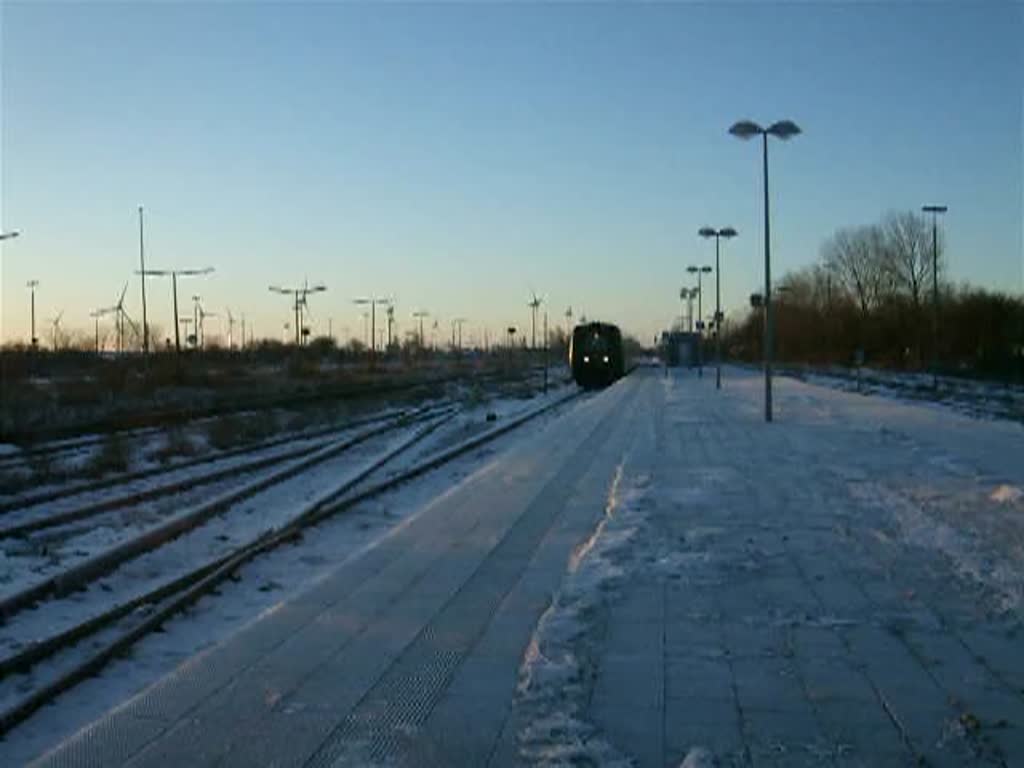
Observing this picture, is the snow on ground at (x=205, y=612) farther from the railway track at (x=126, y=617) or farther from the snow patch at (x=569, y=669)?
the snow patch at (x=569, y=669)

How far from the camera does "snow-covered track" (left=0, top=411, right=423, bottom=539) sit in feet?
45.9

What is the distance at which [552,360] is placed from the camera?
16562cm

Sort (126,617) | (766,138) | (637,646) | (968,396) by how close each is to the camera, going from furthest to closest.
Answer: (968,396) → (766,138) → (126,617) → (637,646)

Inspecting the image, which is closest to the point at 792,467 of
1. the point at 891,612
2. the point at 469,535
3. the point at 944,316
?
the point at 469,535

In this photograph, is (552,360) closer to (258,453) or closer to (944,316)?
(944,316)

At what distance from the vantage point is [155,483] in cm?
1845

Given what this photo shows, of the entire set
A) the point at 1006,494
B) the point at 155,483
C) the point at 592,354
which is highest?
the point at 592,354

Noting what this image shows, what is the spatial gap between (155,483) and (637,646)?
13.0 meters

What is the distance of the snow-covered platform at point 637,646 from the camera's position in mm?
5500

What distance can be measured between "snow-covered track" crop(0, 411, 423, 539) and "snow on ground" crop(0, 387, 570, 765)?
207 centimetres

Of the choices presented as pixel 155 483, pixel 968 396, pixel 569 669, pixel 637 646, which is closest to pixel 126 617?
pixel 569 669

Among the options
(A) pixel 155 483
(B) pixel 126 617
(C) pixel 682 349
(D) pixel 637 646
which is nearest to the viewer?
(D) pixel 637 646

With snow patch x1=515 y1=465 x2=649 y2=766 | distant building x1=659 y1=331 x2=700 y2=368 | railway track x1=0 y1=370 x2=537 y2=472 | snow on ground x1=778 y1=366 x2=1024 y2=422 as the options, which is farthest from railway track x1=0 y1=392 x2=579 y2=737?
distant building x1=659 y1=331 x2=700 y2=368

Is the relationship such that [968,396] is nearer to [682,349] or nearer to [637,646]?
[637,646]
